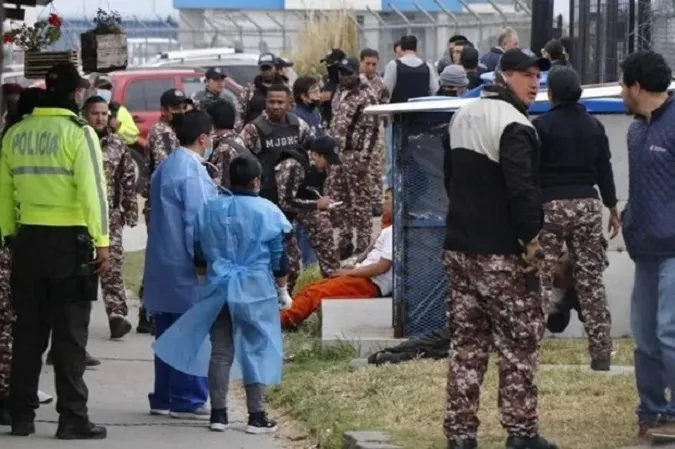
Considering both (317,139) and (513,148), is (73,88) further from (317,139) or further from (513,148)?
(317,139)

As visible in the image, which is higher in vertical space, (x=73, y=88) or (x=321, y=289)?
(x=73, y=88)

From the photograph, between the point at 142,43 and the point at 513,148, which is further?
the point at 142,43

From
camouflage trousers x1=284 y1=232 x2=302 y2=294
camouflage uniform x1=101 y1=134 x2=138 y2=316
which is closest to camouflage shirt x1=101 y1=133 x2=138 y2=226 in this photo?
camouflage uniform x1=101 y1=134 x2=138 y2=316

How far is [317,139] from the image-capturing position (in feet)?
45.1

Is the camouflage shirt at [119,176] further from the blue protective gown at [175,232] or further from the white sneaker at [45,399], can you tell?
the blue protective gown at [175,232]

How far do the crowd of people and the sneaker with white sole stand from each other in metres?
0.01

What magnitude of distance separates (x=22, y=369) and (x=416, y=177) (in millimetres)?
3494

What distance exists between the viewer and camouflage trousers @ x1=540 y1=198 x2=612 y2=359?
406 inches

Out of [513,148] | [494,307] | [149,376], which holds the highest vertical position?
[513,148]

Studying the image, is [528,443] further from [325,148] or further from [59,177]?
[325,148]

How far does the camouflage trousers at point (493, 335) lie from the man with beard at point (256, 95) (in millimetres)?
8245

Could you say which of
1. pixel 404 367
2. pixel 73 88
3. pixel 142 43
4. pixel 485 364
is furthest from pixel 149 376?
pixel 142 43

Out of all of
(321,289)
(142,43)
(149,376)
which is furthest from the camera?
(142,43)

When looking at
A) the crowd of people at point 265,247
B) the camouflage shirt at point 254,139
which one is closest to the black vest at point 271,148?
the camouflage shirt at point 254,139
